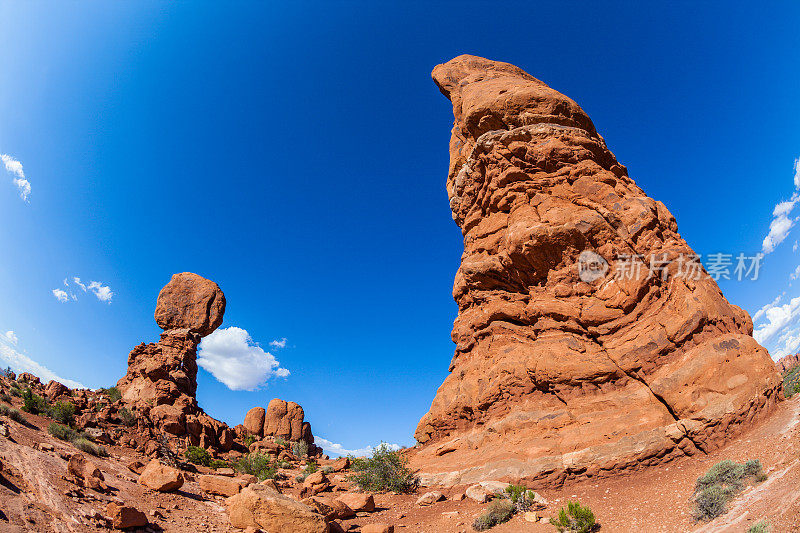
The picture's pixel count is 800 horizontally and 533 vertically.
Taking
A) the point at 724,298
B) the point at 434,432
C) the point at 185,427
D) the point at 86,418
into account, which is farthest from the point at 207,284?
the point at 724,298

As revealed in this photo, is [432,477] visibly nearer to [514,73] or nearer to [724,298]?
[724,298]

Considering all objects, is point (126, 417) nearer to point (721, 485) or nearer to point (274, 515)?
point (274, 515)

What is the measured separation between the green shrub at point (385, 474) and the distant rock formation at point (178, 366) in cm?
1757

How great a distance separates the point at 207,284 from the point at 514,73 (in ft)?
119

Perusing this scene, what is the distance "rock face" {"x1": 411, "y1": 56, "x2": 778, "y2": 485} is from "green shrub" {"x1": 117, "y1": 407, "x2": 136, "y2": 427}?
20.5 meters

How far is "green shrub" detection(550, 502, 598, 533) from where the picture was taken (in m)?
9.20

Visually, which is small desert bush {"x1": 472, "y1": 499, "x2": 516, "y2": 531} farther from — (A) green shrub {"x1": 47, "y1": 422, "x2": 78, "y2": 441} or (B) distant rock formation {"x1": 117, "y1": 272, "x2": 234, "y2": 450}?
(B) distant rock formation {"x1": 117, "y1": 272, "x2": 234, "y2": 450}

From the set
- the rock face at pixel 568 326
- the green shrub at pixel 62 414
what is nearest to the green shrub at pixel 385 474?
the rock face at pixel 568 326

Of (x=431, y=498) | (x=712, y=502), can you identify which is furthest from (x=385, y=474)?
(x=712, y=502)

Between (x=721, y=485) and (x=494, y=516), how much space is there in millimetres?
5896

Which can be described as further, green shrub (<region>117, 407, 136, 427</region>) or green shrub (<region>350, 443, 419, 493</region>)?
green shrub (<region>117, 407, 136, 427</region>)

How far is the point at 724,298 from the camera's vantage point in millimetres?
15047

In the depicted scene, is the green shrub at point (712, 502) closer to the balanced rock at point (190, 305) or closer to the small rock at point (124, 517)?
the small rock at point (124, 517)

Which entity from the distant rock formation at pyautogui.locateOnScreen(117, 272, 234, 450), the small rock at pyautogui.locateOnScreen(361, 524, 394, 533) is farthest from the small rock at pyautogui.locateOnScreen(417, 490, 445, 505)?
the distant rock formation at pyautogui.locateOnScreen(117, 272, 234, 450)
